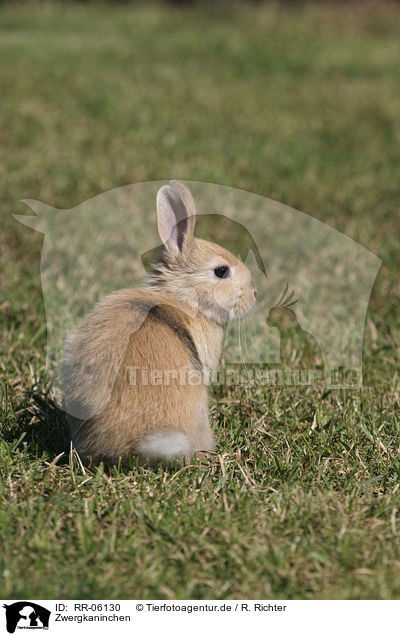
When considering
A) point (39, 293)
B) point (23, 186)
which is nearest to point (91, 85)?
point (23, 186)

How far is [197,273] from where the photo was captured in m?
2.84

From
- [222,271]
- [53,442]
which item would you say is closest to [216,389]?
[222,271]

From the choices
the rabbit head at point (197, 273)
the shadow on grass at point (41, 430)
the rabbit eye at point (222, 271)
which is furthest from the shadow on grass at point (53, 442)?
the rabbit eye at point (222, 271)

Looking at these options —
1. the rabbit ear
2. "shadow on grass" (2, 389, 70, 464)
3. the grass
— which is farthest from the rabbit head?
"shadow on grass" (2, 389, 70, 464)

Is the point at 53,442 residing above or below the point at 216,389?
below

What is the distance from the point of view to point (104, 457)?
2.60m

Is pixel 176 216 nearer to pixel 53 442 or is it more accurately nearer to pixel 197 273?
pixel 197 273

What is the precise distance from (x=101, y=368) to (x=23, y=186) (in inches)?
135

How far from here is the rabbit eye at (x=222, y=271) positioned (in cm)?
286

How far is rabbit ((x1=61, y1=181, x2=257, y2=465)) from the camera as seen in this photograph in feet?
8.08
